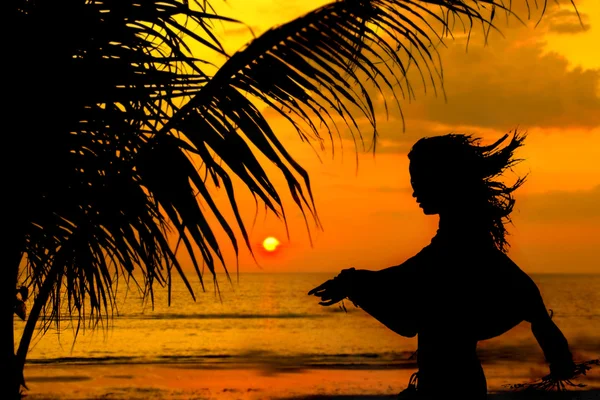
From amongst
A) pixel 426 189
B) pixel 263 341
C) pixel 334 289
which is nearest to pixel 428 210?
pixel 426 189

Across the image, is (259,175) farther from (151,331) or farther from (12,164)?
(151,331)

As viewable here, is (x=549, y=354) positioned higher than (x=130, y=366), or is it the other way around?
(x=549, y=354)

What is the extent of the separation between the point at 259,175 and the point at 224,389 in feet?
50.0

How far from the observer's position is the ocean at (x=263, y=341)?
79.7ft

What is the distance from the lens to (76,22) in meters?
2.83

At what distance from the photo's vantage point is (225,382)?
18859 mm

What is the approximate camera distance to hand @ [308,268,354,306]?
2213 mm

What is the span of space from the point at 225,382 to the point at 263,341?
14262 millimetres

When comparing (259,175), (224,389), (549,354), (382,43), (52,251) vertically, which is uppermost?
(382,43)

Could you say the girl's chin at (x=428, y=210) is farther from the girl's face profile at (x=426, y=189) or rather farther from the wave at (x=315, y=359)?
the wave at (x=315, y=359)

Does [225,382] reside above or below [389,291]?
below

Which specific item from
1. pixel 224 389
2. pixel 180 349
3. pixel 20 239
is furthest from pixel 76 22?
pixel 180 349

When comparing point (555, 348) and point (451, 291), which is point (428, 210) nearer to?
point (451, 291)

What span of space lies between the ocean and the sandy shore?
3.83ft
